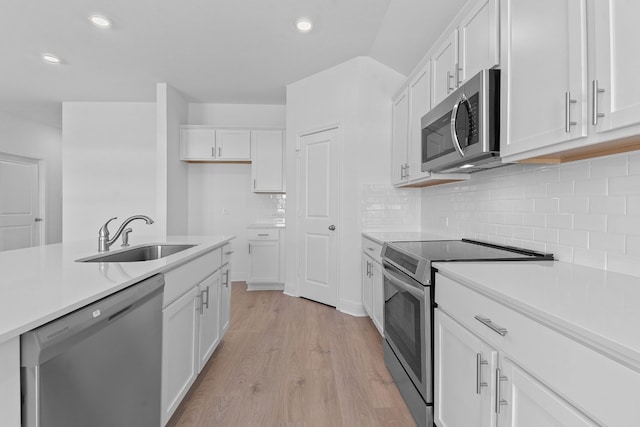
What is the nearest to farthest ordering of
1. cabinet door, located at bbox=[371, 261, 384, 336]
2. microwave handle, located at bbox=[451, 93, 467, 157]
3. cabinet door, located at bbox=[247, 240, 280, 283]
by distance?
1. microwave handle, located at bbox=[451, 93, 467, 157]
2. cabinet door, located at bbox=[371, 261, 384, 336]
3. cabinet door, located at bbox=[247, 240, 280, 283]

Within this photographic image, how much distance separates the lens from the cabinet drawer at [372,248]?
9.13 feet

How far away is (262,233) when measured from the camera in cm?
458

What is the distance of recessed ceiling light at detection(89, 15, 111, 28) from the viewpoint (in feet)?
9.45

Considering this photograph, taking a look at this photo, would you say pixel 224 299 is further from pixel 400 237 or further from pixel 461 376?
pixel 461 376

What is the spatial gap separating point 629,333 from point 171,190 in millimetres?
4564

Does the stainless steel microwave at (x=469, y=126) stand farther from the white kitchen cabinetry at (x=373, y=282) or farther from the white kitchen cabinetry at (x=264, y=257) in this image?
the white kitchen cabinetry at (x=264, y=257)

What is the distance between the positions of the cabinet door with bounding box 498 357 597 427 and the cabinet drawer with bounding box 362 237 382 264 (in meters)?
1.66

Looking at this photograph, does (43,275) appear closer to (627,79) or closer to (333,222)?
(627,79)

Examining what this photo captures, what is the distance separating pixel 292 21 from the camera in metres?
2.94

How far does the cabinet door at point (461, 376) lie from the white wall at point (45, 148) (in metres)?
6.97

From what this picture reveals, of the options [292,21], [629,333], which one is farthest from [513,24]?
[292,21]

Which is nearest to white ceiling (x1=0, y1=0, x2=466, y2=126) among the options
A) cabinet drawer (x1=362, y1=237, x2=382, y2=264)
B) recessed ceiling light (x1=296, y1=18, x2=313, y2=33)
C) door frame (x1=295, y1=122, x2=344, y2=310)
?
recessed ceiling light (x1=296, y1=18, x2=313, y2=33)

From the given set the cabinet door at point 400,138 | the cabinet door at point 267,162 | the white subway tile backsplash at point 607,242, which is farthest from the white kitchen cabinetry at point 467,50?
the cabinet door at point 267,162

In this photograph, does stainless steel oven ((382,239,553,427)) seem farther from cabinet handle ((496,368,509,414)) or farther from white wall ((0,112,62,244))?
white wall ((0,112,62,244))
